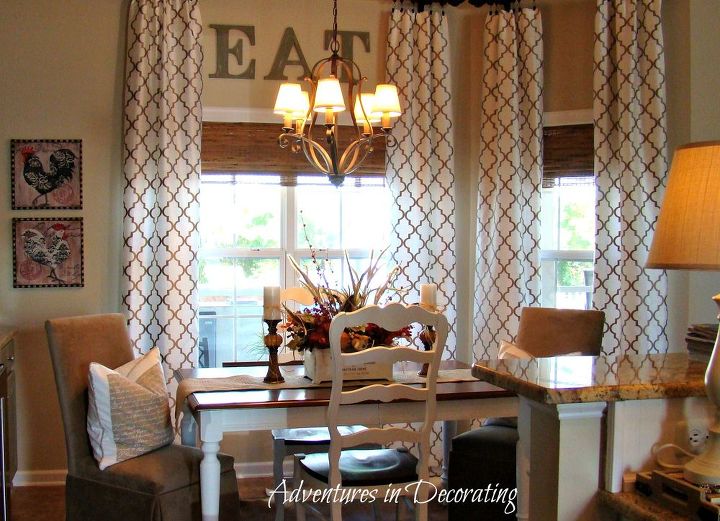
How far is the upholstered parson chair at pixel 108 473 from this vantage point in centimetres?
288

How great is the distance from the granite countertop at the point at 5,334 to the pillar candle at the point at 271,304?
4.59ft

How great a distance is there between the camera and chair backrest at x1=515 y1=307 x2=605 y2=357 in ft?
12.1

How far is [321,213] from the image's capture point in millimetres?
4719

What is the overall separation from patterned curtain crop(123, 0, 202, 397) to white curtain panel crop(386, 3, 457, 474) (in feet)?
3.94

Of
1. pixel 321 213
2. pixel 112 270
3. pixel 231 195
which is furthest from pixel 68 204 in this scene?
pixel 321 213

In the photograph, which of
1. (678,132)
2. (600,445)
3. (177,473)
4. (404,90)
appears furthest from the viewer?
(404,90)

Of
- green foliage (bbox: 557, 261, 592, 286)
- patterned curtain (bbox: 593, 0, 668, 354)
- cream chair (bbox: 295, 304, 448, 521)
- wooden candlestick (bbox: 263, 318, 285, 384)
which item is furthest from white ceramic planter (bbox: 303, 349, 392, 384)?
green foliage (bbox: 557, 261, 592, 286)

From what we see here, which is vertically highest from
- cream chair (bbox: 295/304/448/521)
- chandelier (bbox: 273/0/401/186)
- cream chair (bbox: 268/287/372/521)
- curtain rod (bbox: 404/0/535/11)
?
curtain rod (bbox: 404/0/535/11)

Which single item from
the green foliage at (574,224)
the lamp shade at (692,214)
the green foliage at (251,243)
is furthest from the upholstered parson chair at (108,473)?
the green foliage at (574,224)

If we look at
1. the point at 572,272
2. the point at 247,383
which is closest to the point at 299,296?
the point at 247,383

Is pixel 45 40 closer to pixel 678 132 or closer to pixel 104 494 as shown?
pixel 104 494

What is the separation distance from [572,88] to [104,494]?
3.47m

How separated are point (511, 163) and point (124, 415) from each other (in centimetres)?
273

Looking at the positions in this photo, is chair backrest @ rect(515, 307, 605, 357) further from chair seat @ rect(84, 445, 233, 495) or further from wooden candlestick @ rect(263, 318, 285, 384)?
chair seat @ rect(84, 445, 233, 495)
